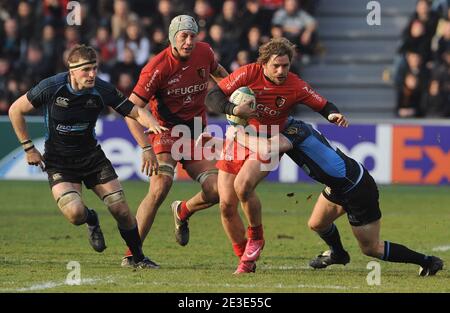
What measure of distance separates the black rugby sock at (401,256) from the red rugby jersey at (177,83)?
8.41 feet

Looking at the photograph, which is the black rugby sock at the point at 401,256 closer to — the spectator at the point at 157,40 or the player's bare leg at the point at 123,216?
the player's bare leg at the point at 123,216

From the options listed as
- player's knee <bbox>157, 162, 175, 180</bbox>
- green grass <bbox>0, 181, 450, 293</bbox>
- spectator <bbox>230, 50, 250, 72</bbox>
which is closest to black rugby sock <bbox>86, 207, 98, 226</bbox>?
green grass <bbox>0, 181, 450, 293</bbox>

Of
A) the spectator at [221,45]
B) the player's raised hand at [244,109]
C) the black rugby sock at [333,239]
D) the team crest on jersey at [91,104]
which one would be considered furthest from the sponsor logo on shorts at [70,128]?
the spectator at [221,45]

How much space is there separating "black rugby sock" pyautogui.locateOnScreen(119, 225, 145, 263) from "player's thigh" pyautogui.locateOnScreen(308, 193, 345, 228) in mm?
1622

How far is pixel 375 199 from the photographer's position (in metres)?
10.2

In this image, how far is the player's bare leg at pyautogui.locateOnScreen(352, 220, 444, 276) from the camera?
33.3ft

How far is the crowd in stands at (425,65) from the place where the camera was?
20609mm

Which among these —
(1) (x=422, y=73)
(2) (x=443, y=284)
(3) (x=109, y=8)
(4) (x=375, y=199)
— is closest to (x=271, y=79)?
(4) (x=375, y=199)

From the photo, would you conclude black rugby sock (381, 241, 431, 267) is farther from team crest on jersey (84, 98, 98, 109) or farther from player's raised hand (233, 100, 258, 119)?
team crest on jersey (84, 98, 98, 109)

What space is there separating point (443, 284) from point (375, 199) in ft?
3.28

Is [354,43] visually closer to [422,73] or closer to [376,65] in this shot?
[376,65]

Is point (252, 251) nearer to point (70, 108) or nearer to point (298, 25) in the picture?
point (70, 108)

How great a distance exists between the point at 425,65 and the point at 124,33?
5.63m
